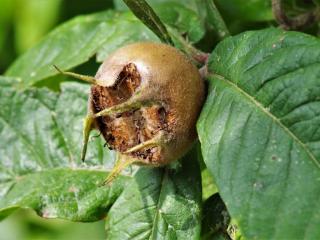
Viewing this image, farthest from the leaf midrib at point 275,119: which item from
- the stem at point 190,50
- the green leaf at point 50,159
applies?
the green leaf at point 50,159

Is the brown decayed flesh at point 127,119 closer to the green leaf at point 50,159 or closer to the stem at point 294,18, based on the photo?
the green leaf at point 50,159

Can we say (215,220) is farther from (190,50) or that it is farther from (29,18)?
(29,18)

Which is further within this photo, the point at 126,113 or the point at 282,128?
the point at 126,113

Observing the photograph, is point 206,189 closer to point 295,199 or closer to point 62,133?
point 62,133

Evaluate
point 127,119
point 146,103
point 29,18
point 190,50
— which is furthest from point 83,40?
point 29,18

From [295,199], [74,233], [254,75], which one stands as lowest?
[74,233]

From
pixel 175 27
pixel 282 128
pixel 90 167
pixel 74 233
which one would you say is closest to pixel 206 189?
pixel 90 167

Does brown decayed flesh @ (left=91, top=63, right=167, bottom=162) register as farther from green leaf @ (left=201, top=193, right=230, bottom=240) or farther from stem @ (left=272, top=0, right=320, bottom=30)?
stem @ (left=272, top=0, right=320, bottom=30)
